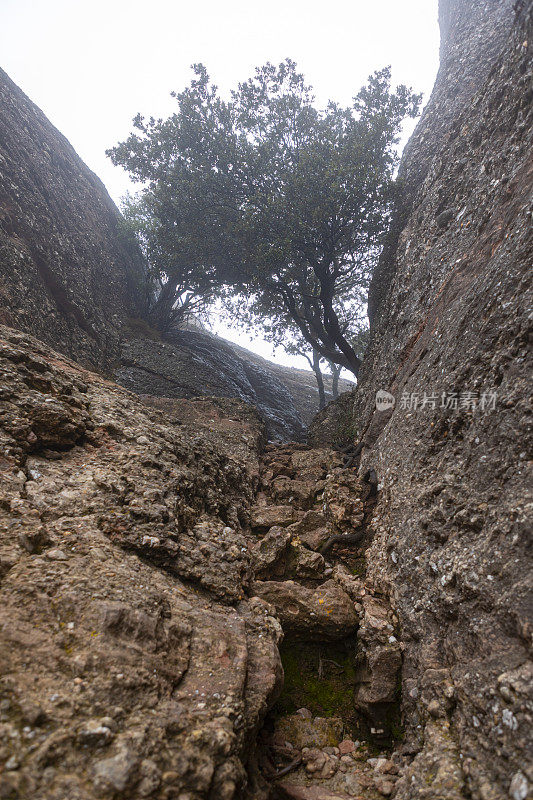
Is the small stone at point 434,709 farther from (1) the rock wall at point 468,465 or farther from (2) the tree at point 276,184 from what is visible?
(2) the tree at point 276,184

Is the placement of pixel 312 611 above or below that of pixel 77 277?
below

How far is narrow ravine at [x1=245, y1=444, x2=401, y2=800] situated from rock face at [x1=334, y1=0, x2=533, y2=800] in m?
0.33

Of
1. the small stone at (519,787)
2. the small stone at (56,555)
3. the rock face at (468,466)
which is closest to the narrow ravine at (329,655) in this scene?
the rock face at (468,466)

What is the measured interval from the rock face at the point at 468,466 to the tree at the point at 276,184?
6089 mm

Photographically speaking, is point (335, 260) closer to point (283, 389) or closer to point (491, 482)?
point (283, 389)

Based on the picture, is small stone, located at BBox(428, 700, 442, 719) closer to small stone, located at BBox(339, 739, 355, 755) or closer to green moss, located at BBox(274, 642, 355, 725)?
small stone, located at BBox(339, 739, 355, 755)

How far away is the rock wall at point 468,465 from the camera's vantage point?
11.3 feet

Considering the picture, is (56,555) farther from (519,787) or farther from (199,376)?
(199,376)

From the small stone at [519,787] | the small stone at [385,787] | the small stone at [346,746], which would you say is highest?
the small stone at [519,787]

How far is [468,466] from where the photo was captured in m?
5.24

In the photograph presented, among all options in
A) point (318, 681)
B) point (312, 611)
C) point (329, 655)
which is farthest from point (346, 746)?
point (312, 611)

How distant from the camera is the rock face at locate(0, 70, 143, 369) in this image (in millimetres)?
13016

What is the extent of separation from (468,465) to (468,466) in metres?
0.01

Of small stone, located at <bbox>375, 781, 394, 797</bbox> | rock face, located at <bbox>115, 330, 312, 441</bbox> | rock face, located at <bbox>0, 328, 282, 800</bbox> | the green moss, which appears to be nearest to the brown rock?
the green moss
